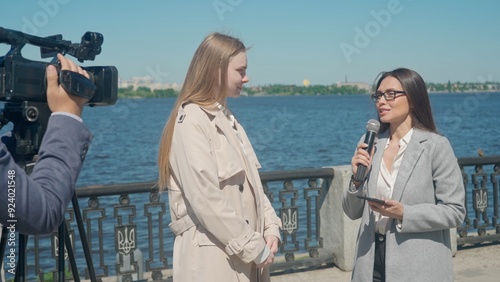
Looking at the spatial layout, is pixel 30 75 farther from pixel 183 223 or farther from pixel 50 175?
pixel 183 223

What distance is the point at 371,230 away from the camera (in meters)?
3.38

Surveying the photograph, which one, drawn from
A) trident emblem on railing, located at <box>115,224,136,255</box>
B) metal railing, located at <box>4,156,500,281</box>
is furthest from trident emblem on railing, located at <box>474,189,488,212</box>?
trident emblem on railing, located at <box>115,224,136,255</box>

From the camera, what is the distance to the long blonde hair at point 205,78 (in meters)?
3.10

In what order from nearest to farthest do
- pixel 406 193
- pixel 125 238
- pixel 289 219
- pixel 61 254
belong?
pixel 61 254, pixel 406 193, pixel 125 238, pixel 289 219

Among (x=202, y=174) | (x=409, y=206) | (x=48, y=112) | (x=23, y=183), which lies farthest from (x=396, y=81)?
(x=23, y=183)

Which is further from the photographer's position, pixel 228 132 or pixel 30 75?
pixel 228 132

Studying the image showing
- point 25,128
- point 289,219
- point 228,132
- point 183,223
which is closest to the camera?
point 25,128

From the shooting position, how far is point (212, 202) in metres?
2.88

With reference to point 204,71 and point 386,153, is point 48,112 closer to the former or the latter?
point 204,71

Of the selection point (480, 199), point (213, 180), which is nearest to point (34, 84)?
point (213, 180)

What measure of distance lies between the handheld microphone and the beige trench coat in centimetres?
54

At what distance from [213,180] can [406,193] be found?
108cm

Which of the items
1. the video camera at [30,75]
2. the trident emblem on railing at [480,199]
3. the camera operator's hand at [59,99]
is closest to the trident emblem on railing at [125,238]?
the video camera at [30,75]

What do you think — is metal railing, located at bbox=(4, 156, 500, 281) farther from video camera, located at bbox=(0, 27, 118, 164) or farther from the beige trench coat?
video camera, located at bbox=(0, 27, 118, 164)
